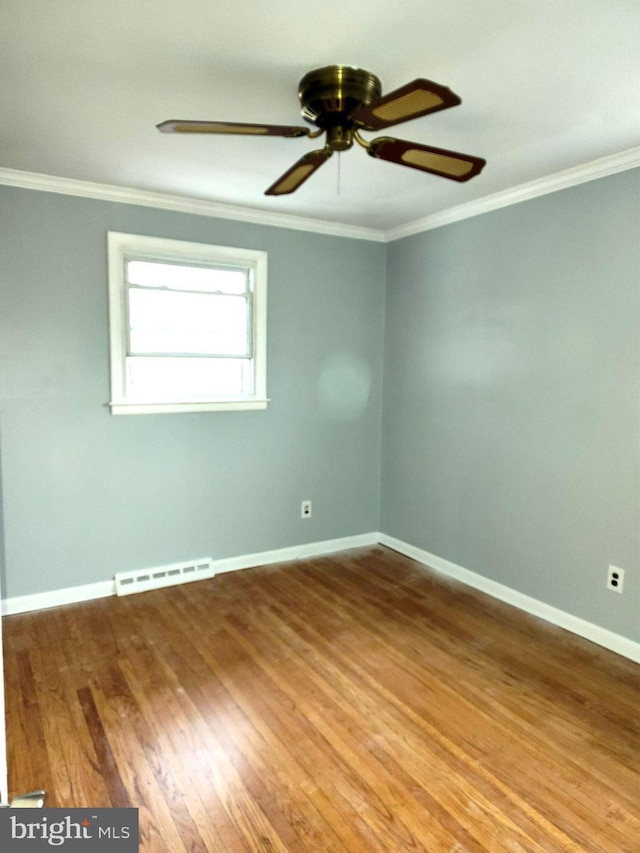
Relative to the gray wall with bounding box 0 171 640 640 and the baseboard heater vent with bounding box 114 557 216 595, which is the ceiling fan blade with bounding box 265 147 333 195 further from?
the baseboard heater vent with bounding box 114 557 216 595

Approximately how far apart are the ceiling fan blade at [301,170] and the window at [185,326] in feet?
4.94

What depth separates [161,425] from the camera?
3.56m

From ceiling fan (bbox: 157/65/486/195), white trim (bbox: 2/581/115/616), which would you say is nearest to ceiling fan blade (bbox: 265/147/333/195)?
ceiling fan (bbox: 157/65/486/195)

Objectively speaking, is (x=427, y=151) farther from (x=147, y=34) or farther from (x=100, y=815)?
(x=100, y=815)

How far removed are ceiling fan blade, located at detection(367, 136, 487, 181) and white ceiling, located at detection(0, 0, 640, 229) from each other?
0.32m

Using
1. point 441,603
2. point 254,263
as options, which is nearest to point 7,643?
point 441,603

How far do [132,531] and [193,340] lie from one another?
51.7 inches

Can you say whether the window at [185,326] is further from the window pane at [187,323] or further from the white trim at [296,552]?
the white trim at [296,552]

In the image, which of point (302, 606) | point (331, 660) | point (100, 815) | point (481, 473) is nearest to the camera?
point (100, 815)

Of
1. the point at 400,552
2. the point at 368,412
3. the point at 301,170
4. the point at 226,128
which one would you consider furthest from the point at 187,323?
the point at 400,552

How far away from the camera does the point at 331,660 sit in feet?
8.96

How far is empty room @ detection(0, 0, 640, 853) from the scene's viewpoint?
1.76 metres

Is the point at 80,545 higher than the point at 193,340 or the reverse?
the reverse

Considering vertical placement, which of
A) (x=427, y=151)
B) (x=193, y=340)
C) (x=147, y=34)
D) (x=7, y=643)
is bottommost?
(x=7, y=643)
